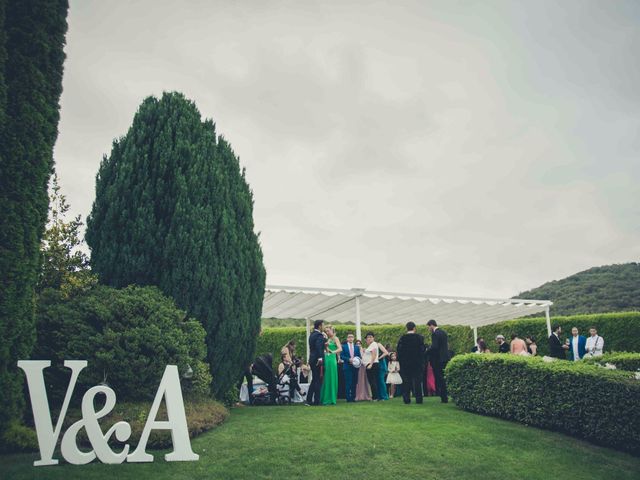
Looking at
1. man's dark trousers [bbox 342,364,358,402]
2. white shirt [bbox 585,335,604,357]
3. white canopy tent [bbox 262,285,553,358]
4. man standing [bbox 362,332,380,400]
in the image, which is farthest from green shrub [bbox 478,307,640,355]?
man's dark trousers [bbox 342,364,358,402]

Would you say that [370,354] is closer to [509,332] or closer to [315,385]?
[315,385]

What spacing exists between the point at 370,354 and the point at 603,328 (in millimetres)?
12248

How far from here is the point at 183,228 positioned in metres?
7.36

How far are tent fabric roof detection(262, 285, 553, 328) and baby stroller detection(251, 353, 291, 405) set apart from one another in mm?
2875

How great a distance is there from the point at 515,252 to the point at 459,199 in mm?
10818

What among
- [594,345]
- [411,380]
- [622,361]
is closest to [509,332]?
[594,345]

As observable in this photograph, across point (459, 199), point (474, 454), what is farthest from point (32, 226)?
point (459, 199)

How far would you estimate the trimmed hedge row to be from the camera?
1717cm

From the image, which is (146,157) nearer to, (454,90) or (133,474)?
(133,474)

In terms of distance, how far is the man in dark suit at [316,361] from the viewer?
9555 millimetres

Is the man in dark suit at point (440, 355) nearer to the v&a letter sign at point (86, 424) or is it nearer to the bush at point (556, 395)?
the bush at point (556, 395)

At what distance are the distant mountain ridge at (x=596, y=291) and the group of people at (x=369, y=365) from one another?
28853mm

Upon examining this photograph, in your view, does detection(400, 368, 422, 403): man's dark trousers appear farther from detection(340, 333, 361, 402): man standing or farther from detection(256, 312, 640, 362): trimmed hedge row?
detection(256, 312, 640, 362): trimmed hedge row

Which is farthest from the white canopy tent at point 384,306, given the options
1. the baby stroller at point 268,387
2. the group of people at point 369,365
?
the baby stroller at point 268,387
